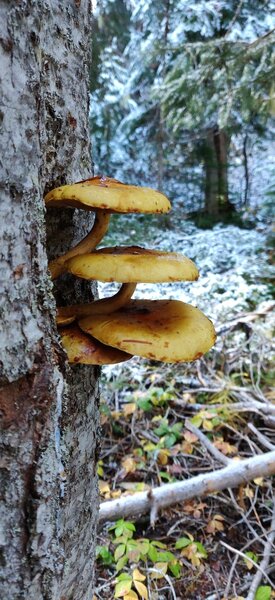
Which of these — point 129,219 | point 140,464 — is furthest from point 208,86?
point 140,464

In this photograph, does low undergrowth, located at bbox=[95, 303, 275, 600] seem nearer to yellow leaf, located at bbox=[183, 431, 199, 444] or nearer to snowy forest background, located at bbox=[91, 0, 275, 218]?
yellow leaf, located at bbox=[183, 431, 199, 444]

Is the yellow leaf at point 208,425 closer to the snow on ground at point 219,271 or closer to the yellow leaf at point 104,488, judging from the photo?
the yellow leaf at point 104,488

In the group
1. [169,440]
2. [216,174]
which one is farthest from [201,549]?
[216,174]

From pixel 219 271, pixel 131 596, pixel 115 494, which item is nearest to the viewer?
pixel 131 596

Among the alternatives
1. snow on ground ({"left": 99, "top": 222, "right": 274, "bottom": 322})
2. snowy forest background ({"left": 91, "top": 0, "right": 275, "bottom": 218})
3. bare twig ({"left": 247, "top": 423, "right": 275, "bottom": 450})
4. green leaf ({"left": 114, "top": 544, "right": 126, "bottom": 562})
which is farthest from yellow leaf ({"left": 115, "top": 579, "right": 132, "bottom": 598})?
snowy forest background ({"left": 91, "top": 0, "right": 275, "bottom": 218})

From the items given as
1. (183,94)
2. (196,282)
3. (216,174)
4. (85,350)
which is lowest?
(196,282)

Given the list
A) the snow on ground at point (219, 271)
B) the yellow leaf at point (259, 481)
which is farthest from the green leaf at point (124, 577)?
the snow on ground at point (219, 271)

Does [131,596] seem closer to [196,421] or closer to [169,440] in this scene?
[169,440]

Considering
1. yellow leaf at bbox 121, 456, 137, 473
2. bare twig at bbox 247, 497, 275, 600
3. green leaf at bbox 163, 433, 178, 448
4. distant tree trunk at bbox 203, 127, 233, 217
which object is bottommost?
bare twig at bbox 247, 497, 275, 600
